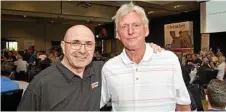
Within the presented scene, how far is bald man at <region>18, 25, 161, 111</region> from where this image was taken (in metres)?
1.44

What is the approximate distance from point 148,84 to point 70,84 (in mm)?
412

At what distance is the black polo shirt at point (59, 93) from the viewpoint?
1436mm

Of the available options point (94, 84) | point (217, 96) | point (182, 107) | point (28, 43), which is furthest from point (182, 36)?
point (94, 84)

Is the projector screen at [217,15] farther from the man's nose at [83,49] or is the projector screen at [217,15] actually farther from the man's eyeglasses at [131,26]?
the man's nose at [83,49]

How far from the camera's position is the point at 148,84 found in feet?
4.91

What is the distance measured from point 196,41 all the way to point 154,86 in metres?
12.5

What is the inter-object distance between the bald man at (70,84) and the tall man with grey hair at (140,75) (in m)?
0.13

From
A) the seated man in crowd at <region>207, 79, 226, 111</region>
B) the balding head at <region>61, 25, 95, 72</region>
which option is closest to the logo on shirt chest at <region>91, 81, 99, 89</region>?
the balding head at <region>61, 25, 95, 72</region>

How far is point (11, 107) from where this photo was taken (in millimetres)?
2924

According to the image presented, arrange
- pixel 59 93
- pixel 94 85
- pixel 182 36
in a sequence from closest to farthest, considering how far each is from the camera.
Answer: pixel 59 93, pixel 94 85, pixel 182 36

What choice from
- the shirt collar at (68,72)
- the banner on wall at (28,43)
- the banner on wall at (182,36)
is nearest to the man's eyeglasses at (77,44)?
Answer: the shirt collar at (68,72)

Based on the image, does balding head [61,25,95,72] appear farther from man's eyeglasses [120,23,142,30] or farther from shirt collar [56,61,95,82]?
man's eyeglasses [120,23,142,30]

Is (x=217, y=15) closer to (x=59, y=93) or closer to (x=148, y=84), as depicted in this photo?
(x=148, y=84)

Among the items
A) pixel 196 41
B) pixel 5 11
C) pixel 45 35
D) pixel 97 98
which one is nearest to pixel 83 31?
pixel 97 98
